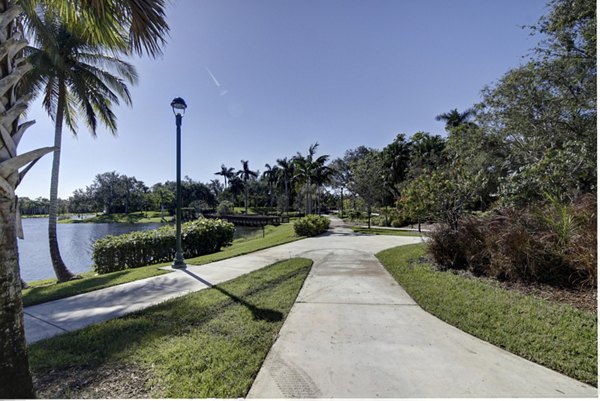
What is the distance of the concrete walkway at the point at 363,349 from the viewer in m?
2.32

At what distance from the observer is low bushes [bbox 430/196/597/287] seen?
14.5 ft

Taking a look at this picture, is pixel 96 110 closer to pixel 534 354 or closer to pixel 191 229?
pixel 191 229

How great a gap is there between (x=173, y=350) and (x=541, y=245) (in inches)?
244

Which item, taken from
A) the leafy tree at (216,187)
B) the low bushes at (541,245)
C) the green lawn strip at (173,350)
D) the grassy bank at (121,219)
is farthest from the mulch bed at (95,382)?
the leafy tree at (216,187)

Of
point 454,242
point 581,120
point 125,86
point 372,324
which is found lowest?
point 372,324

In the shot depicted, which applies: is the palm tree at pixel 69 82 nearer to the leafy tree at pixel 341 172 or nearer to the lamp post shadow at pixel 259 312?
the lamp post shadow at pixel 259 312

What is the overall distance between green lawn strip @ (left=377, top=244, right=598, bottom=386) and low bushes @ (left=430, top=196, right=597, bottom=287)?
71 centimetres

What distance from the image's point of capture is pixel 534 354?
9.16ft

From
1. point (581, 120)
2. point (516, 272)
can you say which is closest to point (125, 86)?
point (516, 272)

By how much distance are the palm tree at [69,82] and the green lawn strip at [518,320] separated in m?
11.4

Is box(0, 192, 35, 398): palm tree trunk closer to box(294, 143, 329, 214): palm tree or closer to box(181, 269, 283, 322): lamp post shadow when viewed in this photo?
box(181, 269, 283, 322): lamp post shadow

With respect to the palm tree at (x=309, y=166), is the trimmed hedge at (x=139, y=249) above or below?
below

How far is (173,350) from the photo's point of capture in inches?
113

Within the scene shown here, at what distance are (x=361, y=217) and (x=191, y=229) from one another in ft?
72.0
